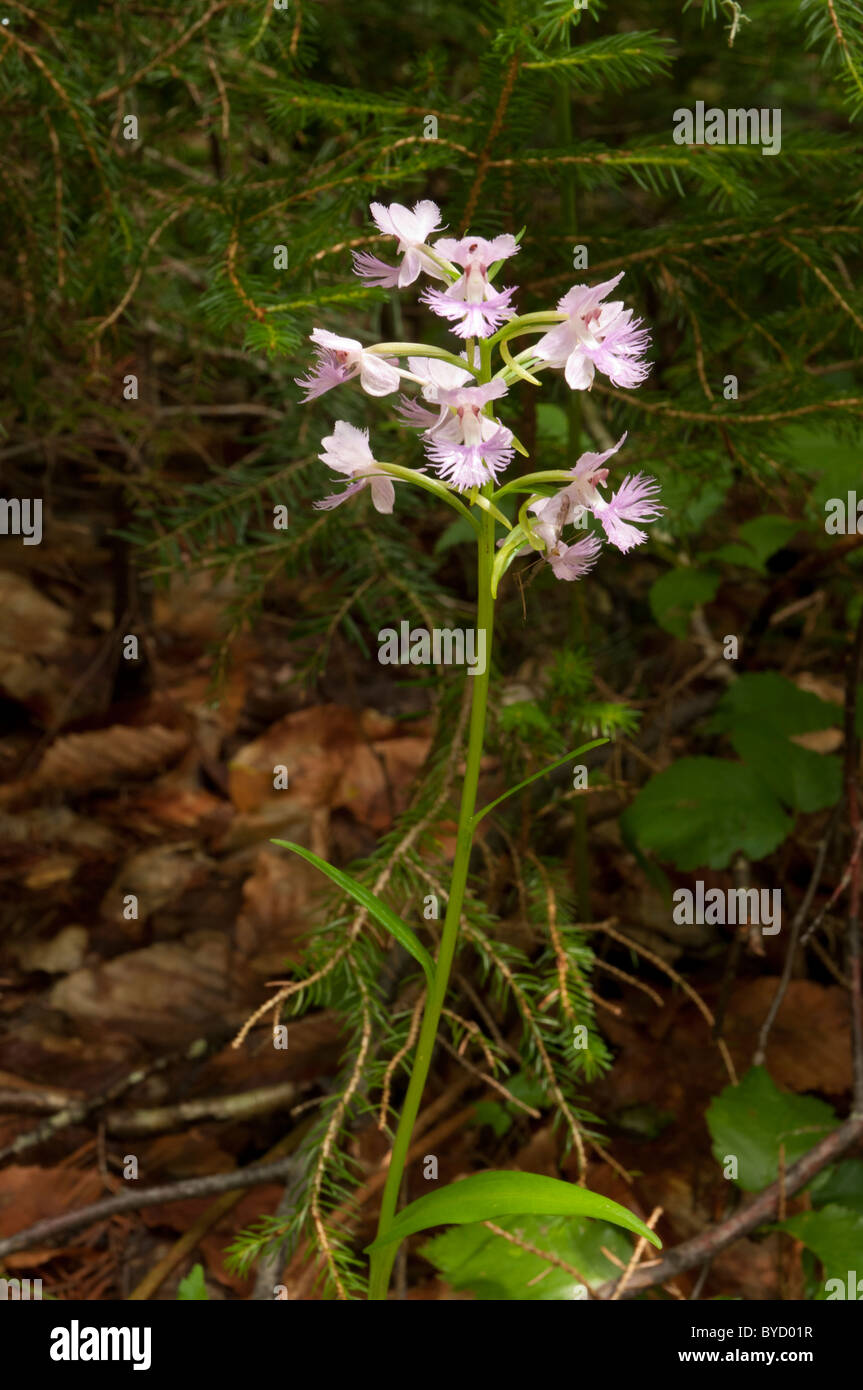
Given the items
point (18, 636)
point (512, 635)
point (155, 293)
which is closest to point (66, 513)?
point (18, 636)

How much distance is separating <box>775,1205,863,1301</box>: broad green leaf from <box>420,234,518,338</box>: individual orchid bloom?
146 centimetres

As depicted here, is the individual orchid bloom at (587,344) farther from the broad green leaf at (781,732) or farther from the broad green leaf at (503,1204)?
the broad green leaf at (781,732)

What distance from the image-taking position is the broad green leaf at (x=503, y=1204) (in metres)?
1.08

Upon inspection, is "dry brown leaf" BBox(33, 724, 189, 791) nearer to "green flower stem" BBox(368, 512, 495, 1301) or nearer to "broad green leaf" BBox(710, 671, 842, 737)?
"broad green leaf" BBox(710, 671, 842, 737)

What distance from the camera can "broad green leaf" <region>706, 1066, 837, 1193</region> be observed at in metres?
1.73

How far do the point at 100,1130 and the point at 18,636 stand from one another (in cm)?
187

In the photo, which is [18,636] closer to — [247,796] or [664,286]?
[247,796]

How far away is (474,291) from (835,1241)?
1.51 meters

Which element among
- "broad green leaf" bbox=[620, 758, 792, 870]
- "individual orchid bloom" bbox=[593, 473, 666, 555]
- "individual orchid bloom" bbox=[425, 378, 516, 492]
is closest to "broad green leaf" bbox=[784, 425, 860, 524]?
"broad green leaf" bbox=[620, 758, 792, 870]

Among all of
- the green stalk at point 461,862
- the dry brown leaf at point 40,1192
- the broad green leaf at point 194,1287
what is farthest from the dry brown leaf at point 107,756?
the green stalk at point 461,862

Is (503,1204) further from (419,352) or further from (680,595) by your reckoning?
(680,595)

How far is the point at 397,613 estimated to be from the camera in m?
2.12

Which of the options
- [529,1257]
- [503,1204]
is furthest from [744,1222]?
[503,1204]

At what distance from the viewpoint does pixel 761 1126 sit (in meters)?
1.77
